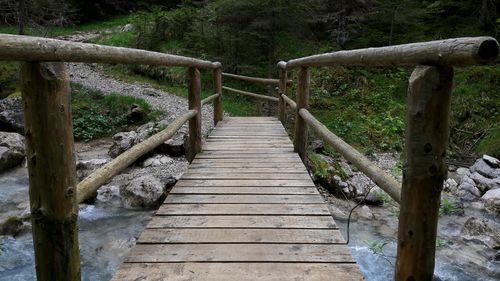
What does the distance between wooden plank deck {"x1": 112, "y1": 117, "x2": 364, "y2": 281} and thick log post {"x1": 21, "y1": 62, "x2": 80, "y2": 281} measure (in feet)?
1.61

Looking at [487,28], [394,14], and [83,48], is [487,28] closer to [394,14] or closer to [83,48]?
[394,14]

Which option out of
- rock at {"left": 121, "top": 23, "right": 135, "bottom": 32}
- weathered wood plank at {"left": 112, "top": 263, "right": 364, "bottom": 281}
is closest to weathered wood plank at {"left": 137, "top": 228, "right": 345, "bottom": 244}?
weathered wood plank at {"left": 112, "top": 263, "right": 364, "bottom": 281}

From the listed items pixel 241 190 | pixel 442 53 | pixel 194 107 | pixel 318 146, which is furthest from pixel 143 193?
pixel 442 53

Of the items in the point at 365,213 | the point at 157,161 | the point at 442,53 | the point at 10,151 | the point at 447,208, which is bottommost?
the point at 365,213

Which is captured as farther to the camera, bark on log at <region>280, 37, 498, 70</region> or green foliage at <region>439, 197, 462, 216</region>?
green foliage at <region>439, 197, 462, 216</region>

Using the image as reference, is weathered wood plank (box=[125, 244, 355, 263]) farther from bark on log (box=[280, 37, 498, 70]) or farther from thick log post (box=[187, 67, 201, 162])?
thick log post (box=[187, 67, 201, 162])

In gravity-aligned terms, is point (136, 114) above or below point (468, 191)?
above

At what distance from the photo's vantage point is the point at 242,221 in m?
2.58

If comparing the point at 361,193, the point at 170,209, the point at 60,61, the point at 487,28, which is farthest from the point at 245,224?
the point at 487,28

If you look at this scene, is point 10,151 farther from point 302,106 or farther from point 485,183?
point 485,183

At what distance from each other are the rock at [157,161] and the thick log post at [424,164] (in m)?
6.58

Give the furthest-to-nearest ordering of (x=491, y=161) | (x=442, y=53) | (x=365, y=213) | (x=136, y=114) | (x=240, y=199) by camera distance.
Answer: (x=136, y=114), (x=491, y=161), (x=365, y=213), (x=240, y=199), (x=442, y=53)

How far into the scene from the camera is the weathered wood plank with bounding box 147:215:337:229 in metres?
2.49

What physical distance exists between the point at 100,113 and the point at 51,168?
9.61 metres
